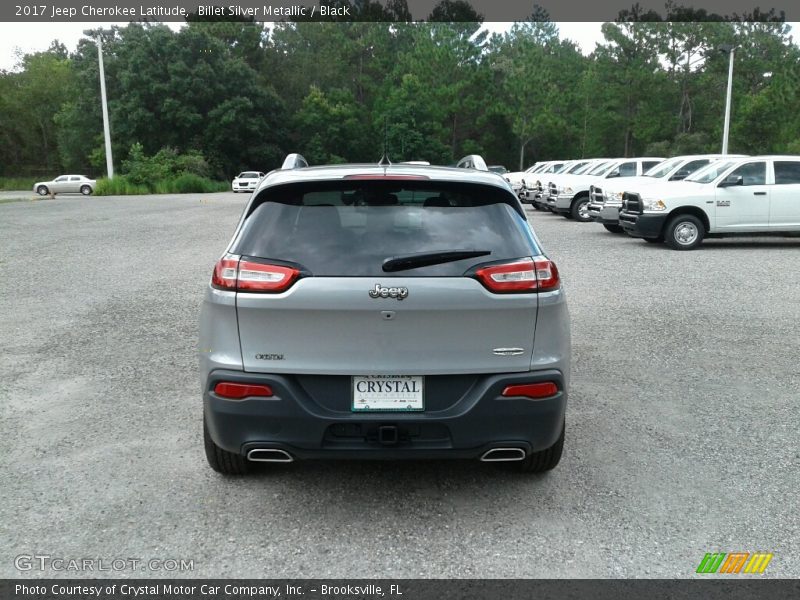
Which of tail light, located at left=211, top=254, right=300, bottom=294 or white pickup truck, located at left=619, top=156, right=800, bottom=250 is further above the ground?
tail light, located at left=211, top=254, right=300, bottom=294

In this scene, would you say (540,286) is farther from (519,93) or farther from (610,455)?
(519,93)

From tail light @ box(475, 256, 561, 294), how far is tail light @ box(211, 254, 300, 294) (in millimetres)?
901

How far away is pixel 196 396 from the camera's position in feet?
18.1

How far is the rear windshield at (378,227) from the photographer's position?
345cm

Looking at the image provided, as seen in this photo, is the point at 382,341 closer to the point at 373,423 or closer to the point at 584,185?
the point at 373,423

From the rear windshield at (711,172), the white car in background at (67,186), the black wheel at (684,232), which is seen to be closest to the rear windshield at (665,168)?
the rear windshield at (711,172)

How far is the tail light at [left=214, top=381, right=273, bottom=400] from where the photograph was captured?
3418 mm

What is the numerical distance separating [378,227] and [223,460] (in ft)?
5.17

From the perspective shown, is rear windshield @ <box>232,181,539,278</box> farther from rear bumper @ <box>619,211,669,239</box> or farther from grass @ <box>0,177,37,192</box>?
grass @ <box>0,177,37,192</box>

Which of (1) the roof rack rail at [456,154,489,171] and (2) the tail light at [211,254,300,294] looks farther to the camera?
(1) the roof rack rail at [456,154,489,171]

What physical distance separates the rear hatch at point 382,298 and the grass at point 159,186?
4424 cm

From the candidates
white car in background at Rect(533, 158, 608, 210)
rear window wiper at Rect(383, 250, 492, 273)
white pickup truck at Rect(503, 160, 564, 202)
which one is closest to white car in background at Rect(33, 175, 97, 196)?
white pickup truck at Rect(503, 160, 564, 202)

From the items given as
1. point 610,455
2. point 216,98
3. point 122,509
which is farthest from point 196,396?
point 216,98

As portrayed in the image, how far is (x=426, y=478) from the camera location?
13.6ft
